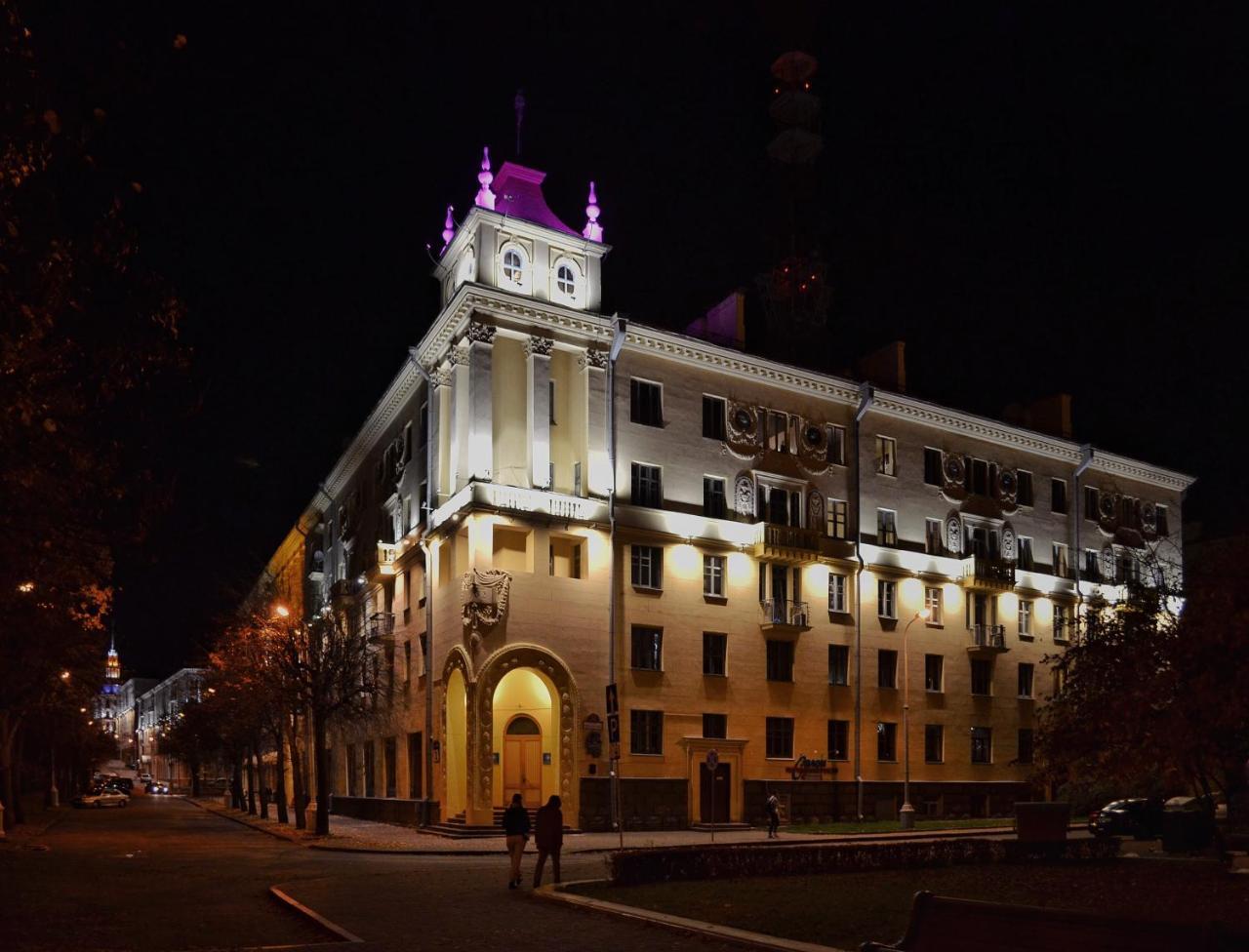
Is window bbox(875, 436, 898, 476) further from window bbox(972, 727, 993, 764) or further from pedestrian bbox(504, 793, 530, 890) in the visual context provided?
pedestrian bbox(504, 793, 530, 890)

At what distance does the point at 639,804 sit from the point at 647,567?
819 centimetres

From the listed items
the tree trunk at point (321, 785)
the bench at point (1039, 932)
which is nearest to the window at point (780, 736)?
the tree trunk at point (321, 785)

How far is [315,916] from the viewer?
16156 millimetres

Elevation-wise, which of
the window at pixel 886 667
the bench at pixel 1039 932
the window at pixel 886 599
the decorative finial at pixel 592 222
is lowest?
the window at pixel 886 667

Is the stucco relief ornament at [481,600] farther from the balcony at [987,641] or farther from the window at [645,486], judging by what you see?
the balcony at [987,641]

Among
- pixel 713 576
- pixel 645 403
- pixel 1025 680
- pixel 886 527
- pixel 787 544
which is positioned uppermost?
pixel 645 403

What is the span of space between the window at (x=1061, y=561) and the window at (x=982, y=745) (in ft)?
29.4

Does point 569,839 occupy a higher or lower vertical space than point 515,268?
lower

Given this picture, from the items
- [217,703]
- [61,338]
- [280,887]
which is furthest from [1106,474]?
[61,338]

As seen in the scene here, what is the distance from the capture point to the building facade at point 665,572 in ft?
133

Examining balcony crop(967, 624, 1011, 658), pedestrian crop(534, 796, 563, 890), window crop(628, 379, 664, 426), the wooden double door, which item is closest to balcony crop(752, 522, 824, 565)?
window crop(628, 379, 664, 426)

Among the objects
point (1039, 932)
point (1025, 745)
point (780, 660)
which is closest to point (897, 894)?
point (1039, 932)

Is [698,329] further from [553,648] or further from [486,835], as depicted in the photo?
[486,835]

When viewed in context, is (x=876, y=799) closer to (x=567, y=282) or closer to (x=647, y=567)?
(x=647, y=567)
